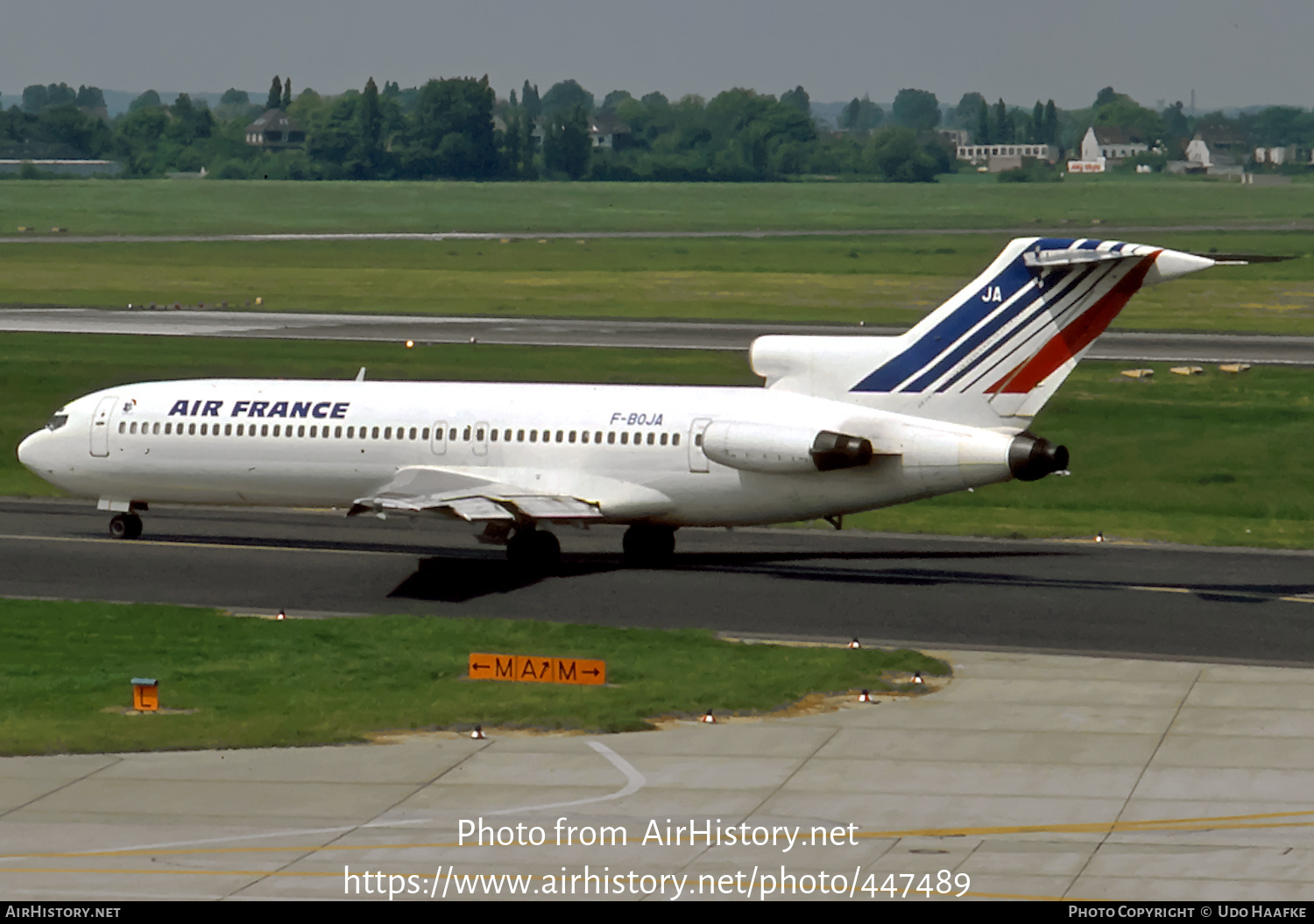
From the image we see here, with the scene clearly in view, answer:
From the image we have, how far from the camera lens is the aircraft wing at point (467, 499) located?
38.0m

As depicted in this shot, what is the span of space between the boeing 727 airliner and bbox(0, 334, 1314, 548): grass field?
890 cm

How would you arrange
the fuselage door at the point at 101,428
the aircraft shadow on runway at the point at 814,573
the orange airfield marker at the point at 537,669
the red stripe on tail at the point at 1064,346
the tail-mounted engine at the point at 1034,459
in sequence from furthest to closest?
1. the fuselage door at the point at 101,428
2. the aircraft shadow on runway at the point at 814,573
3. the red stripe on tail at the point at 1064,346
4. the tail-mounted engine at the point at 1034,459
5. the orange airfield marker at the point at 537,669

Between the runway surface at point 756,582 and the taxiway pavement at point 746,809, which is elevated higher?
the taxiway pavement at point 746,809

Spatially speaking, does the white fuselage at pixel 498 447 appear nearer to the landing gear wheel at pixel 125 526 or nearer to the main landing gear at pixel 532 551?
the landing gear wheel at pixel 125 526

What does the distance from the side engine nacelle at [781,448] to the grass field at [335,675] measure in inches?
228

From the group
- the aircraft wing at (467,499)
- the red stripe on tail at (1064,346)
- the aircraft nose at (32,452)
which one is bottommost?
the aircraft wing at (467,499)

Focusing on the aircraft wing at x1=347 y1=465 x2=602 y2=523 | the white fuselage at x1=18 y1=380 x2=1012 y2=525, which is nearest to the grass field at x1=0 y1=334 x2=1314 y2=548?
the white fuselage at x1=18 y1=380 x2=1012 y2=525

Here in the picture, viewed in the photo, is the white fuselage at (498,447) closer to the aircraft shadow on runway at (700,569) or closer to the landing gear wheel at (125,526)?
the landing gear wheel at (125,526)

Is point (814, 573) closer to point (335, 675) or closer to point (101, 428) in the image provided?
point (335, 675)

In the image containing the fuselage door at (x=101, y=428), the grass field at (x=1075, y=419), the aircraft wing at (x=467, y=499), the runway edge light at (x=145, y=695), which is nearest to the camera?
the runway edge light at (x=145, y=695)

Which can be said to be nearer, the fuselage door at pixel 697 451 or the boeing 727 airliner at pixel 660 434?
the boeing 727 airliner at pixel 660 434

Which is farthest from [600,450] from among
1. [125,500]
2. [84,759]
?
[84,759]

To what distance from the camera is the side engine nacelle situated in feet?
125

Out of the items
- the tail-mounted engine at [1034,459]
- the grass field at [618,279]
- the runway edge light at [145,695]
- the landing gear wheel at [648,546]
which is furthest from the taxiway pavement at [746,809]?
the grass field at [618,279]
